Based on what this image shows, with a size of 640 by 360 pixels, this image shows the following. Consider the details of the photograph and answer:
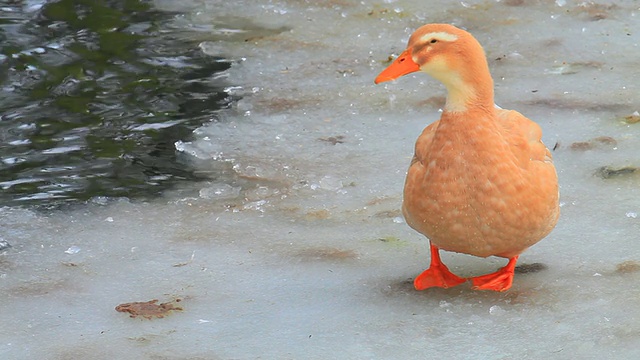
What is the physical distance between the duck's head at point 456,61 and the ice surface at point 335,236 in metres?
0.76

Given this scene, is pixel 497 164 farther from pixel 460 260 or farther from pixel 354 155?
pixel 354 155

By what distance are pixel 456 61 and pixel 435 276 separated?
81 centimetres

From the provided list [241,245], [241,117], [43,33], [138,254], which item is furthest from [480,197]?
[43,33]

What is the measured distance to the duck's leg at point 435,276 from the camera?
150 inches

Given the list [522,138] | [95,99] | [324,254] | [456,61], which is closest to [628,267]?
[522,138]

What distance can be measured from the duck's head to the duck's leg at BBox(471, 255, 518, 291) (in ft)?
2.14

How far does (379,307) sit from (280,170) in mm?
1431

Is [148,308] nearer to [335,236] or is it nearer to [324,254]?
[324,254]

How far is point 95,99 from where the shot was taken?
233 inches

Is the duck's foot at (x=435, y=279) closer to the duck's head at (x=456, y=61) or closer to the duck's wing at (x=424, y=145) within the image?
the duck's wing at (x=424, y=145)

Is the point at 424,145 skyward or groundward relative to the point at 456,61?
groundward

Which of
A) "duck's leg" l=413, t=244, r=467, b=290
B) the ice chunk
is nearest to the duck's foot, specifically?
"duck's leg" l=413, t=244, r=467, b=290

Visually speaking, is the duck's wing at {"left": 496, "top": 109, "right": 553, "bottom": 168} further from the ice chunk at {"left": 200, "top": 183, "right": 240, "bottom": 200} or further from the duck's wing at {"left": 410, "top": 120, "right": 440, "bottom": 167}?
the ice chunk at {"left": 200, "top": 183, "right": 240, "bottom": 200}

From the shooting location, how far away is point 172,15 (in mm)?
7242
